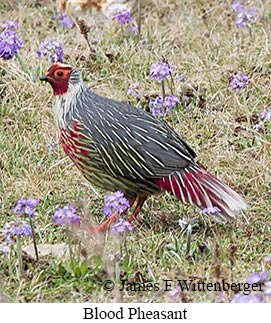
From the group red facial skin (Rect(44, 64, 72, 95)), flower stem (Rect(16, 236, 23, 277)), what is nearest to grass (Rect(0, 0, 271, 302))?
flower stem (Rect(16, 236, 23, 277))

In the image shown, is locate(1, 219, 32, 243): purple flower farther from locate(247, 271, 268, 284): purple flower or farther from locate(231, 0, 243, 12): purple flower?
locate(231, 0, 243, 12): purple flower

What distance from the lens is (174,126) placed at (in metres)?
6.21

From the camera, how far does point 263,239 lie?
4875 millimetres

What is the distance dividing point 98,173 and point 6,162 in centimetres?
98

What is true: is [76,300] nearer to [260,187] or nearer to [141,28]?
[260,187]

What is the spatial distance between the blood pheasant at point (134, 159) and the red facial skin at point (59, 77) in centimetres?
11

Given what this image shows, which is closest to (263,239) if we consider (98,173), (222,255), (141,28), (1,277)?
(222,255)

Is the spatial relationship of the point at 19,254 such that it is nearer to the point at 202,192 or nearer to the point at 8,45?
the point at 202,192

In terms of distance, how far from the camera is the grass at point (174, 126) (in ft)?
14.5

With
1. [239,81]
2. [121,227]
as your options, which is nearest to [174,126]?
[239,81]

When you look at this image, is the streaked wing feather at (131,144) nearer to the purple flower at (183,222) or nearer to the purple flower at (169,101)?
the purple flower at (183,222)

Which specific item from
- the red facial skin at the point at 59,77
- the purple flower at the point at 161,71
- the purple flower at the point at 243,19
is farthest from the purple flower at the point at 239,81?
the red facial skin at the point at 59,77

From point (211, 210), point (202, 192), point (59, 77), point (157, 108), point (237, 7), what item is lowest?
point (211, 210)

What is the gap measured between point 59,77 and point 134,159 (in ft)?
2.02
